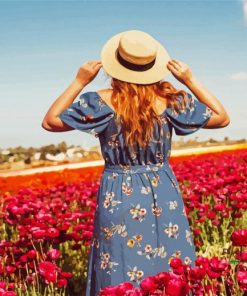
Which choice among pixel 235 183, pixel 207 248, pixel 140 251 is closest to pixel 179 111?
pixel 140 251

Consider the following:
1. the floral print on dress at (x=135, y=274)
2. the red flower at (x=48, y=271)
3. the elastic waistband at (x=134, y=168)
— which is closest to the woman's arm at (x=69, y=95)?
the elastic waistband at (x=134, y=168)

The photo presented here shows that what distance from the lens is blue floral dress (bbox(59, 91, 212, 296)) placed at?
3.92 meters

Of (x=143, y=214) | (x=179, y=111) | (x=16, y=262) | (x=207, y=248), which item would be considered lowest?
(x=207, y=248)

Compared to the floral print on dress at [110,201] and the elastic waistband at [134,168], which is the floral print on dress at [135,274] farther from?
the elastic waistband at [134,168]

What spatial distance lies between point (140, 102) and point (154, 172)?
19.9 inches

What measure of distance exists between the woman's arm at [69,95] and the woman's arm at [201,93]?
48 centimetres

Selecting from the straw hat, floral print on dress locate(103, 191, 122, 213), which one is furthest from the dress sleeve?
floral print on dress locate(103, 191, 122, 213)

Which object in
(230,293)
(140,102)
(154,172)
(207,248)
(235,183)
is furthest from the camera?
(235,183)

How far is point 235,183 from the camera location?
7.44 metres

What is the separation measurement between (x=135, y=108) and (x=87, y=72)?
380 millimetres

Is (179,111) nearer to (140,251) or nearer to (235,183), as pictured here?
(140,251)

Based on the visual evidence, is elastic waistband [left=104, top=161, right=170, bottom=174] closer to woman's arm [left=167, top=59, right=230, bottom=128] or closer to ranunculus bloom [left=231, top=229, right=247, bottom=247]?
woman's arm [left=167, top=59, right=230, bottom=128]

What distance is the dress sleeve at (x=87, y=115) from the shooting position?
385cm

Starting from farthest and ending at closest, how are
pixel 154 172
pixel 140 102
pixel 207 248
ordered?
1. pixel 207 248
2. pixel 154 172
3. pixel 140 102
